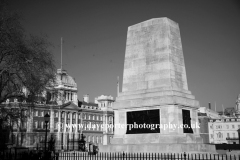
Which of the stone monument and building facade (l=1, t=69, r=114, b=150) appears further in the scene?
building facade (l=1, t=69, r=114, b=150)

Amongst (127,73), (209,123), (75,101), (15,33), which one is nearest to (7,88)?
(15,33)

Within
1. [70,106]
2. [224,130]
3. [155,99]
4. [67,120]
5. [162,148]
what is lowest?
[224,130]

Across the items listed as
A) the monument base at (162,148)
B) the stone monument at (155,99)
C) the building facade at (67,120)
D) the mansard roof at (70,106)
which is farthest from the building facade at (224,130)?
the monument base at (162,148)

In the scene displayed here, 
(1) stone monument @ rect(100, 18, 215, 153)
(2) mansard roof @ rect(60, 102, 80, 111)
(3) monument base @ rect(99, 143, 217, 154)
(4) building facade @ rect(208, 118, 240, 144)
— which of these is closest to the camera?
(3) monument base @ rect(99, 143, 217, 154)

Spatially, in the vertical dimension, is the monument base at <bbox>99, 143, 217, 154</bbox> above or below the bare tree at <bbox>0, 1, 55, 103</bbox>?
below

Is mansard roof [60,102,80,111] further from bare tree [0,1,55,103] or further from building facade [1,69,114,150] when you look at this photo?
bare tree [0,1,55,103]

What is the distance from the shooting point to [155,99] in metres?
19.7

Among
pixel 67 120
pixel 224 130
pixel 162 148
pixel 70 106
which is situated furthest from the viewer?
pixel 224 130

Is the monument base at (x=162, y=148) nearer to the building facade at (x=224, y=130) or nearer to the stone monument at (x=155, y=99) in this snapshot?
the stone monument at (x=155, y=99)

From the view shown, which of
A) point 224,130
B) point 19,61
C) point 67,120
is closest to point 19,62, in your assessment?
point 19,61

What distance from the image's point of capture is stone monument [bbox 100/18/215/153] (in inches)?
746

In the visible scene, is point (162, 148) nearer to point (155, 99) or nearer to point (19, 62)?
point (155, 99)

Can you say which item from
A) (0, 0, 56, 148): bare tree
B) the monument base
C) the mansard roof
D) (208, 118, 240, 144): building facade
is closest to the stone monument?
the monument base

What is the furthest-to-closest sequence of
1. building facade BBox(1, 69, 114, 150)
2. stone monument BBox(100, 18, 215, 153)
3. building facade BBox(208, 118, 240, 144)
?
building facade BBox(208, 118, 240, 144)
building facade BBox(1, 69, 114, 150)
stone monument BBox(100, 18, 215, 153)
